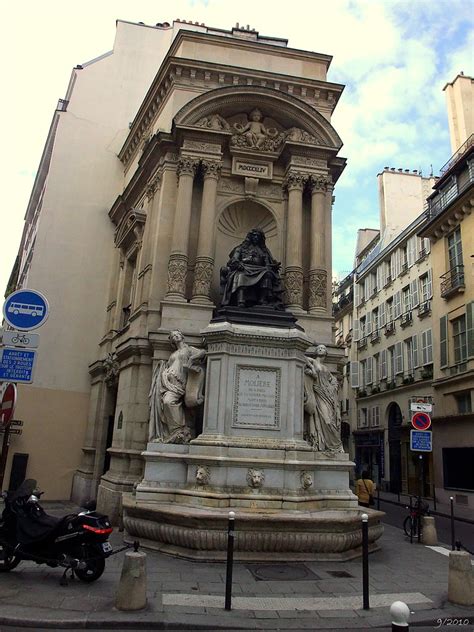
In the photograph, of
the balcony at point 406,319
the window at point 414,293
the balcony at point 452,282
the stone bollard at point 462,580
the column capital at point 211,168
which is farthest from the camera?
the balcony at point 406,319

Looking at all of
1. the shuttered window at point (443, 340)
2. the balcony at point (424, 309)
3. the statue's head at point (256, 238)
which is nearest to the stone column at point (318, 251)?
the statue's head at point (256, 238)

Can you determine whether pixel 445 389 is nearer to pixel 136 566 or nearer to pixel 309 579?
pixel 309 579

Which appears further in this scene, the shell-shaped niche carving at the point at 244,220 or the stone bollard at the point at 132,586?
the shell-shaped niche carving at the point at 244,220

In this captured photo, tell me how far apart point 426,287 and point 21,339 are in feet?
86.3

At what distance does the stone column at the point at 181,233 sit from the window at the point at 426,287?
18.1 meters

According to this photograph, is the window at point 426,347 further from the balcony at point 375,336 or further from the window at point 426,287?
the balcony at point 375,336

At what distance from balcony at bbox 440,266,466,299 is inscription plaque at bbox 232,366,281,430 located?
16910 millimetres

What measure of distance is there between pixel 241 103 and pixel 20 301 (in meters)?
11.0

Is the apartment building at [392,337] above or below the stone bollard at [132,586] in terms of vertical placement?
above

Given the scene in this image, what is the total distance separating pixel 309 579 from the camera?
8.29 meters

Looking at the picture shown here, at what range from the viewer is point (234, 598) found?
281 inches

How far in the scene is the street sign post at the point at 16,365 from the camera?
7207mm

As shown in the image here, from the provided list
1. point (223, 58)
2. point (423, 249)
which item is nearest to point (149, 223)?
point (223, 58)

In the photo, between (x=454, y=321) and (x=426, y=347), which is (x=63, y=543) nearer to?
(x=454, y=321)
